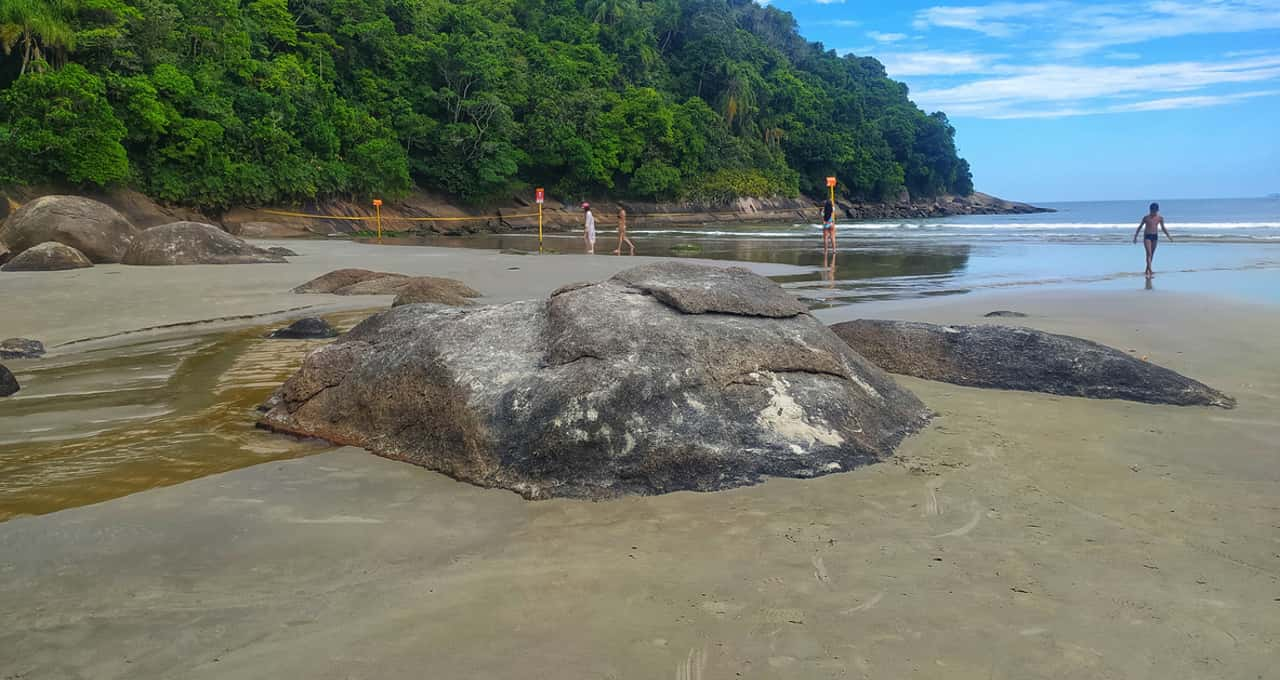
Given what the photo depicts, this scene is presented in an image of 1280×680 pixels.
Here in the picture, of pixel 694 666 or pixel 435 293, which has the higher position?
pixel 435 293

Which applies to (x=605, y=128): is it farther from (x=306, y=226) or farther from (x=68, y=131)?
(x=68, y=131)

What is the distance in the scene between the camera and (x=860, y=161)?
84.8m

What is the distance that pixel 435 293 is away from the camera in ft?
33.3

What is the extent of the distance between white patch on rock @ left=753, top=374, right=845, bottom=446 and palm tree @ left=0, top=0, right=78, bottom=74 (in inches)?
1413

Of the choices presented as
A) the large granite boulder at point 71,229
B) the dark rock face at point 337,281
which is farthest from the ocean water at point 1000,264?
the large granite boulder at point 71,229

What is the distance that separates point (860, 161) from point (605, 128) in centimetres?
3682

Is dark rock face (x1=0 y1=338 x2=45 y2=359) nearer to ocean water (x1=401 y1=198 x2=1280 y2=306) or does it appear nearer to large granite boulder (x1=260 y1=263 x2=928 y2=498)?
large granite boulder (x1=260 y1=263 x2=928 y2=498)

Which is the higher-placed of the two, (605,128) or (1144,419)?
(605,128)

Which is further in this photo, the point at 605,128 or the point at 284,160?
the point at 605,128

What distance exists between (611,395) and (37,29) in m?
35.7

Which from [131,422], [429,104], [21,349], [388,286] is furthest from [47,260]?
[429,104]

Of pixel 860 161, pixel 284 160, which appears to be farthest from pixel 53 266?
pixel 860 161

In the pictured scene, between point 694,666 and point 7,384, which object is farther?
point 7,384

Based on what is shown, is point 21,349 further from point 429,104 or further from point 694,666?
point 429,104
